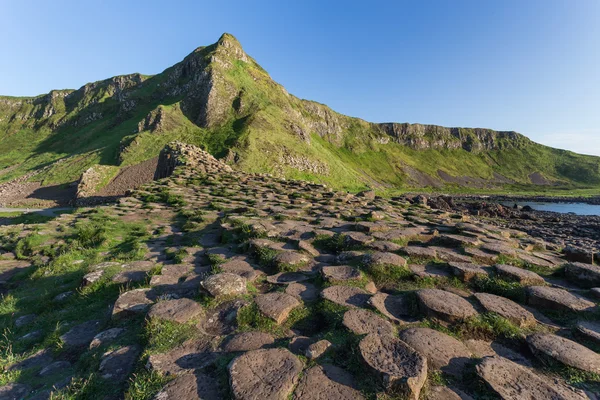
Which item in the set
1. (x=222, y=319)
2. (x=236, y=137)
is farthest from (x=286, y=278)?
(x=236, y=137)

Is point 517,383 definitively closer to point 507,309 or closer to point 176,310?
point 507,309

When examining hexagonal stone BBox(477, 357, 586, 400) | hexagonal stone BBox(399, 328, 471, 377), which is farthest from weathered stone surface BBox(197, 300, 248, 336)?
hexagonal stone BBox(477, 357, 586, 400)

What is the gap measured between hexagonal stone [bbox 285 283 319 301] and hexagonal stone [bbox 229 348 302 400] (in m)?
1.39

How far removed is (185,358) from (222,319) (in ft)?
A: 2.67

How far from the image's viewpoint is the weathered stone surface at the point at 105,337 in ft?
12.5

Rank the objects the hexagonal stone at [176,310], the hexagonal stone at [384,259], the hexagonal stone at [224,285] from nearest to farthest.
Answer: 1. the hexagonal stone at [176,310]
2. the hexagonal stone at [224,285]
3. the hexagonal stone at [384,259]

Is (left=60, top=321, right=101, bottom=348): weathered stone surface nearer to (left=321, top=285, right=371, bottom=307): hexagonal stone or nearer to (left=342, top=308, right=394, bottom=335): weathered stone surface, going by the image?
(left=321, top=285, right=371, bottom=307): hexagonal stone

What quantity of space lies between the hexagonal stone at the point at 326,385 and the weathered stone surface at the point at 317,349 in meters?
0.16

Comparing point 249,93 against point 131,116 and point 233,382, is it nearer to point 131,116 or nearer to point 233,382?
point 131,116

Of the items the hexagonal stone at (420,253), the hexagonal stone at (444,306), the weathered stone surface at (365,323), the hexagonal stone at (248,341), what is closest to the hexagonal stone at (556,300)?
the hexagonal stone at (444,306)

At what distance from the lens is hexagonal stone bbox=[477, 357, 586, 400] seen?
2.64m

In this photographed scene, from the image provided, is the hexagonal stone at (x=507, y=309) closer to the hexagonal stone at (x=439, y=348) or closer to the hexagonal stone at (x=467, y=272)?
the hexagonal stone at (x=467, y=272)

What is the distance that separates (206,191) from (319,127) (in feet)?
370

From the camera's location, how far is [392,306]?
4.25m
